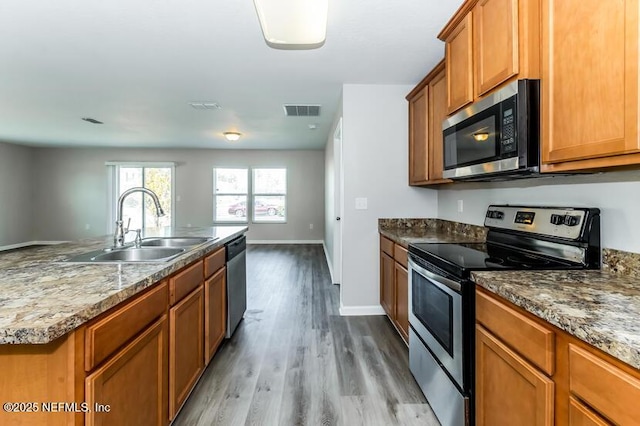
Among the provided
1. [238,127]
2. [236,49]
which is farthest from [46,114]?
[236,49]

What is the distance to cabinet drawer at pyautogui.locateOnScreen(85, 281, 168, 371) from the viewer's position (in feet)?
3.14

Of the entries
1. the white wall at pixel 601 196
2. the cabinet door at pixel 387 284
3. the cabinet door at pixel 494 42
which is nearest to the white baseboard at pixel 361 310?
the cabinet door at pixel 387 284

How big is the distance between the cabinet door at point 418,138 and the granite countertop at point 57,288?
6.78 feet

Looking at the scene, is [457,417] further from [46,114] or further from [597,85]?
[46,114]

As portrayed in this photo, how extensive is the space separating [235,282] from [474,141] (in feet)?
6.94

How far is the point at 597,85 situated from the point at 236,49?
234cm

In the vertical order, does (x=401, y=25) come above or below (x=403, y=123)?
above

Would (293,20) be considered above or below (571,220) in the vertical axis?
above

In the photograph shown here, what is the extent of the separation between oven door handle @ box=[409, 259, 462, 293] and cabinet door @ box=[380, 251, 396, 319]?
0.72 metres

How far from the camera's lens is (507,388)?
3.79 ft

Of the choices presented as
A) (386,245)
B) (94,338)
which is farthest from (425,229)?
(94,338)

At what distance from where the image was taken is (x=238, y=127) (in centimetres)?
548

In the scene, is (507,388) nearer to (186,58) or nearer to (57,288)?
(57,288)

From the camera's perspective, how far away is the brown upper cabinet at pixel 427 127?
253cm
